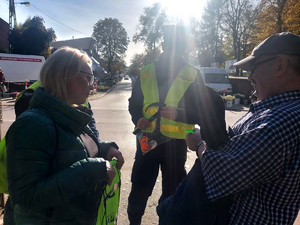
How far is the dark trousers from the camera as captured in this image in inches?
92.0

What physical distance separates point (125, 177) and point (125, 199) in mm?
757

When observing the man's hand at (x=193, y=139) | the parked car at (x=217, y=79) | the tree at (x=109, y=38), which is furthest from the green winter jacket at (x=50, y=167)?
the tree at (x=109, y=38)

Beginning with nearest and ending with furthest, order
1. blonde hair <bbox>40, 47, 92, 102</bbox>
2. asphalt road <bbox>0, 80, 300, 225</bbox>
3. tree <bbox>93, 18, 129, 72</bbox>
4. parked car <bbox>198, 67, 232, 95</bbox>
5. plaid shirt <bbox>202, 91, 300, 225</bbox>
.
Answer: plaid shirt <bbox>202, 91, 300, 225</bbox> → blonde hair <bbox>40, 47, 92, 102</bbox> → asphalt road <bbox>0, 80, 300, 225</bbox> → parked car <bbox>198, 67, 232, 95</bbox> → tree <bbox>93, 18, 129, 72</bbox>

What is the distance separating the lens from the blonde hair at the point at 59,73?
4.50 ft

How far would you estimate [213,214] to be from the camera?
3.83ft

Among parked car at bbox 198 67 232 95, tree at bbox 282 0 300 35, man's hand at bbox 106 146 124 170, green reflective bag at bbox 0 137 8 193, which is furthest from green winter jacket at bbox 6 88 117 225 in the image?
tree at bbox 282 0 300 35

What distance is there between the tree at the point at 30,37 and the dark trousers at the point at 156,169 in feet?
81.7

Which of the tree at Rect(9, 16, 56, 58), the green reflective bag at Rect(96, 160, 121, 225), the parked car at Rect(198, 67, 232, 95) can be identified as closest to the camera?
the green reflective bag at Rect(96, 160, 121, 225)

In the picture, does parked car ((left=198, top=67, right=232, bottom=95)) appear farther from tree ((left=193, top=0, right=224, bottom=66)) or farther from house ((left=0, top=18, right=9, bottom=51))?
house ((left=0, top=18, right=9, bottom=51))

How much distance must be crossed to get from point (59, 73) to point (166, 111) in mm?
1048

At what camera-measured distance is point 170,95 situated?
2.21 m

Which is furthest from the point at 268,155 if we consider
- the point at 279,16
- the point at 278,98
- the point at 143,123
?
the point at 279,16

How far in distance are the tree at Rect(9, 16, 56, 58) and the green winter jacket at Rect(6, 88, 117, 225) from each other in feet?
83.3

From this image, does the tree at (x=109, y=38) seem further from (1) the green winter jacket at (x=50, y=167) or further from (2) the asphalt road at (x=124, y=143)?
(1) the green winter jacket at (x=50, y=167)
